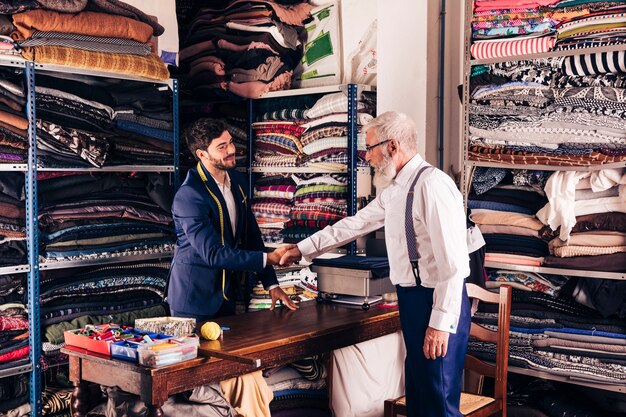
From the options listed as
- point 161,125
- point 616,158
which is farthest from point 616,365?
point 161,125

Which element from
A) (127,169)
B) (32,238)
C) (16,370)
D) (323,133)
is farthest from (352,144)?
(16,370)

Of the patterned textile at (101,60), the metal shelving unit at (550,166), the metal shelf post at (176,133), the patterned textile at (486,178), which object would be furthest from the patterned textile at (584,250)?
the patterned textile at (101,60)

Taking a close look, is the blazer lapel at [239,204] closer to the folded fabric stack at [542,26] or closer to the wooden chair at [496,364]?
the wooden chair at [496,364]

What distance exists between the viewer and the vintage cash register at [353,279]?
354cm

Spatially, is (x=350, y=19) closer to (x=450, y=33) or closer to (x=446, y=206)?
(x=450, y=33)

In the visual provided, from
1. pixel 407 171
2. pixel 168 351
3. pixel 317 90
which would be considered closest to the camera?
pixel 168 351

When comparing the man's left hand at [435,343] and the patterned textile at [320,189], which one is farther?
the patterned textile at [320,189]

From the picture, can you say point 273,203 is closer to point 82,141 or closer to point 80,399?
point 82,141

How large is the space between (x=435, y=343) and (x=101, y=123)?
2304 millimetres

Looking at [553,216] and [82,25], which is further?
[82,25]

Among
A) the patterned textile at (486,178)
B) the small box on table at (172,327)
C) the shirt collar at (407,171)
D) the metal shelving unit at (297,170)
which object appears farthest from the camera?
the metal shelving unit at (297,170)

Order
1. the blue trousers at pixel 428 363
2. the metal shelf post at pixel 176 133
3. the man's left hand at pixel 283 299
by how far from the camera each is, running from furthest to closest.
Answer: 1. the metal shelf post at pixel 176 133
2. the man's left hand at pixel 283 299
3. the blue trousers at pixel 428 363

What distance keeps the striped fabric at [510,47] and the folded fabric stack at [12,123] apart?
2251mm

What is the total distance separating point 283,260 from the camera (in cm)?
361
